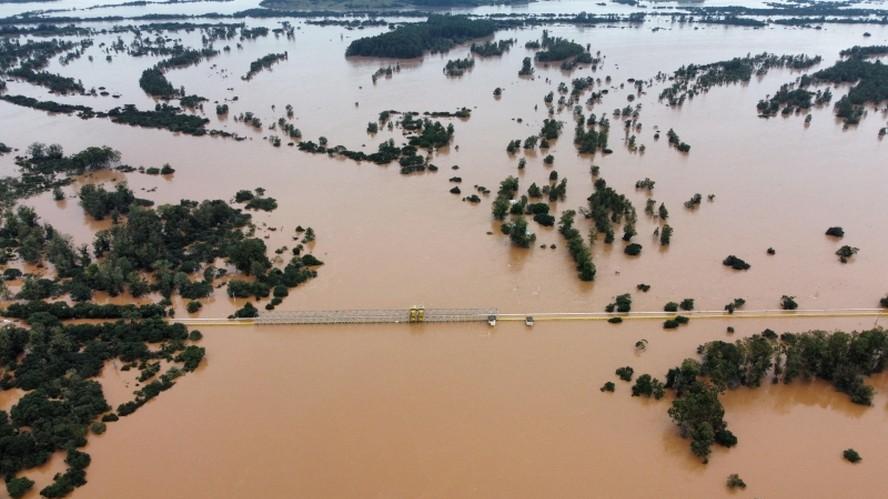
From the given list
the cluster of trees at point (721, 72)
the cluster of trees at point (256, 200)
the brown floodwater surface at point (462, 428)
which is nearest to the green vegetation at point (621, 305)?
the brown floodwater surface at point (462, 428)

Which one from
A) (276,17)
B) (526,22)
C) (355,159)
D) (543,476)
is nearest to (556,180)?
(355,159)

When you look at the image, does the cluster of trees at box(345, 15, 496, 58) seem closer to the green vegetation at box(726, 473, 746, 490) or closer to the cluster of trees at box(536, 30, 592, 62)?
the cluster of trees at box(536, 30, 592, 62)

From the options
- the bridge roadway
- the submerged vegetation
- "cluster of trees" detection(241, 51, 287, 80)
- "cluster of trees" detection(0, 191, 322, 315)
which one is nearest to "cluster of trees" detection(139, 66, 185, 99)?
"cluster of trees" detection(241, 51, 287, 80)

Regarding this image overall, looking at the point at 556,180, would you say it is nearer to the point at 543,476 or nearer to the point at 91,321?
the point at 543,476

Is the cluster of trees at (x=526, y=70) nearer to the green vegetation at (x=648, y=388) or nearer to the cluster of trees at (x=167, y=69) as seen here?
the cluster of trees at (x=167, y=69)

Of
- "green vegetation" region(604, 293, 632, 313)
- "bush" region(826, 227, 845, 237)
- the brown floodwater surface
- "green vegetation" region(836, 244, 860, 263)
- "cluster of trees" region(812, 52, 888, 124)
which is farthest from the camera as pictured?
"cluster of trees" region(812, 52, 888, 124)

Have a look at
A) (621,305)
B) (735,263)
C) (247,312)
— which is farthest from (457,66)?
(247,312)
